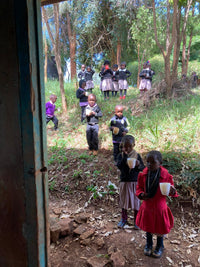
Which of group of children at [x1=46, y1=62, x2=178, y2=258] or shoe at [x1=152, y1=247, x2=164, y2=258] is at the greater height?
group of children at [x1=46, y1=62, x2=178, y2=258]

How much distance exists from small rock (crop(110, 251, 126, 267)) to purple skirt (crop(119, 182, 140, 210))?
702 millimetres

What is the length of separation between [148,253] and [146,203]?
0.64 metres

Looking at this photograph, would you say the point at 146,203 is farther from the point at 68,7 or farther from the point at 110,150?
the point at 68,7

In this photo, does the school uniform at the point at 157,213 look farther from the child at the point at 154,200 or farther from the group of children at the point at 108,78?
the group of children at the point at 108,78

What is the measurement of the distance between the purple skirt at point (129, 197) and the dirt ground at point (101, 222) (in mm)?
391

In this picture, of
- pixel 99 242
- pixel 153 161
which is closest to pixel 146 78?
pixel 153 161

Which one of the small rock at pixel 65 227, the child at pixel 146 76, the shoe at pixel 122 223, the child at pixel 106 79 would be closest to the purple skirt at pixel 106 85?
the child at pixel 106 79

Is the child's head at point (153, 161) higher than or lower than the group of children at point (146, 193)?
higher

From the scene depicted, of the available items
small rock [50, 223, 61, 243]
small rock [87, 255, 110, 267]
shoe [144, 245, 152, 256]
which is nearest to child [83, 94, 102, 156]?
small rock [50, 223, 61, 243]

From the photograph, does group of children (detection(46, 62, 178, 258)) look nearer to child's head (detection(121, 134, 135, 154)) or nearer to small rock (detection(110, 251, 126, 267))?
child's head (detection(121, 134, 135, 154))

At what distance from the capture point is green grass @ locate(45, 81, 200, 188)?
14.4 ft

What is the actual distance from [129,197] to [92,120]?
2.40 metres

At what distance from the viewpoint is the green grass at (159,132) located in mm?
4402

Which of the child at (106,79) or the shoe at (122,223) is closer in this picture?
the shoe at (122,223)
